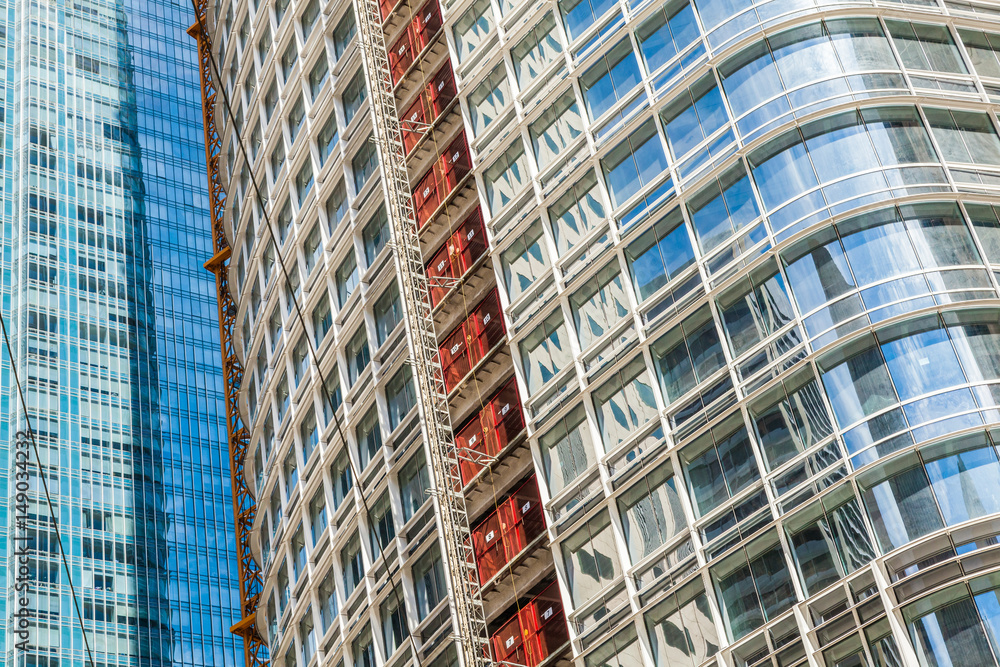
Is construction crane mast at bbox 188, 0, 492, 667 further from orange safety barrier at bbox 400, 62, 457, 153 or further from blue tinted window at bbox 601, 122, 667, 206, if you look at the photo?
blue tinted window at bbox 601, 122, 667, 206

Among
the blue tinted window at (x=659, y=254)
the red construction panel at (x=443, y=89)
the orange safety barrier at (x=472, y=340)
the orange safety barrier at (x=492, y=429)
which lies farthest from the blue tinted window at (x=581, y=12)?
the orange safety barrier at (x=492, y=429)

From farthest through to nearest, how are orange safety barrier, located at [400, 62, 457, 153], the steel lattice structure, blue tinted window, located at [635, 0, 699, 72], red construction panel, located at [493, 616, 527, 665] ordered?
1. the steel lattice structure
2. orange safety barrier, located at [400, 62, 457, 153]
3. red construction panel, located at [493, 616, 527, 665]
4. blue tinted window, located at [635, 0, 699, 72]

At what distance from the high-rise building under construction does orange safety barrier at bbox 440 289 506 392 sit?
165mm

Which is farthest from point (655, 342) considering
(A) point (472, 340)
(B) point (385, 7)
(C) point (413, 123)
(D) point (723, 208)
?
(B) point (385, 7)

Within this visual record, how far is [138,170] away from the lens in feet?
521

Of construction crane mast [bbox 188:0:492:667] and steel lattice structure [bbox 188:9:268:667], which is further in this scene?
steel lattice structure [bbox 188:9:268:667]

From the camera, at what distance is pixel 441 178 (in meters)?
58.4

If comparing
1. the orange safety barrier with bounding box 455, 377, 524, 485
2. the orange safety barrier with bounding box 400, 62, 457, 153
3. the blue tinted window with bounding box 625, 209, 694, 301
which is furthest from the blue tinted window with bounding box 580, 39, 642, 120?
the orange safety barrier with bounding box 455, 377, 524, 485

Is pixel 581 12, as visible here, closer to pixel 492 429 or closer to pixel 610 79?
pixel 610 79

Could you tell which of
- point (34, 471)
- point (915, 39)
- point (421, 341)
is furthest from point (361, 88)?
point (34, 471)

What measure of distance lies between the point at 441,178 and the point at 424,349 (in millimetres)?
7211

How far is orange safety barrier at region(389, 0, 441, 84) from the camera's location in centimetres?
6160

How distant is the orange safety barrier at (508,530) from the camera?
4912cm

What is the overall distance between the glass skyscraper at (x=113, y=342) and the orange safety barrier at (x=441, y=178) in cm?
7819
